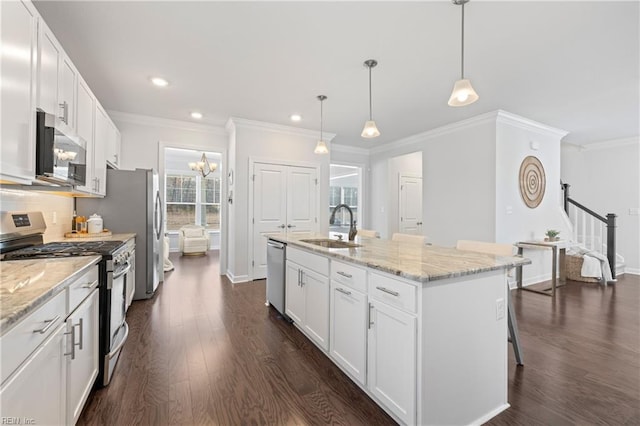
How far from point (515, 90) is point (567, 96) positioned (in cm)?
80

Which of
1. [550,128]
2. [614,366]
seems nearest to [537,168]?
[550,128]

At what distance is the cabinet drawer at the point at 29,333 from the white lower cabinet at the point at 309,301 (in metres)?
1.53

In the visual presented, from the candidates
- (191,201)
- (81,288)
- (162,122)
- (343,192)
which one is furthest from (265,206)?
(191,201)

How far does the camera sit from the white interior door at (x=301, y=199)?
507 cm

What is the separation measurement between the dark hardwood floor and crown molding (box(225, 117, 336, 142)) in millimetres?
2833

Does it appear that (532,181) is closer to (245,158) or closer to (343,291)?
(343,291)

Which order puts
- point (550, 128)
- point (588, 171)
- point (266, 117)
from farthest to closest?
point (588, 171)
point (550, 128)
point (266, 117)

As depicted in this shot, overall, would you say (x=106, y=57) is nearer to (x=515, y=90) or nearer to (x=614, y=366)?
(x=515, y=90)

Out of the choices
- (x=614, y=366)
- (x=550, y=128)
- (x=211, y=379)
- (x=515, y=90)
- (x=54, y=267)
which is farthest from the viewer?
(x=550, y=128)

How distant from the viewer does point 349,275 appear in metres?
1.91

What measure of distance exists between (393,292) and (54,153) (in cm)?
226

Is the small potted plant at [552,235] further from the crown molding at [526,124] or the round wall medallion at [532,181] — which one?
the crown molding at [526,124]

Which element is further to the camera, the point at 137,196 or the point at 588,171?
the point at 588,171

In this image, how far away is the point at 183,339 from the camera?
2.57 m
